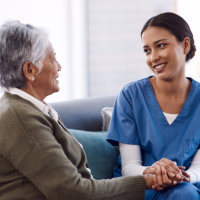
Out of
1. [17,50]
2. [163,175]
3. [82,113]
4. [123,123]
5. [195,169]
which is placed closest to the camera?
[17,50]

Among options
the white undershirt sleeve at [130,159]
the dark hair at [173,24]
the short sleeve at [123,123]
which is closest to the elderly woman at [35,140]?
the white undershirt sleeve at [130,159]

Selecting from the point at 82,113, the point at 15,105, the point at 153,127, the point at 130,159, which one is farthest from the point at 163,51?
the point at 15,105

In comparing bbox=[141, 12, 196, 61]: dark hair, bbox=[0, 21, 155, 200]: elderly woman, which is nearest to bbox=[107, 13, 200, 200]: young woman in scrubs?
bbox=[141, 12, 196, 61]: dark hair

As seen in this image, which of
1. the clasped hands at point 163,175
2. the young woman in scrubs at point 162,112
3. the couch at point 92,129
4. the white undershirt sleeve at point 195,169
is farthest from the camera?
the couch at point 92,129

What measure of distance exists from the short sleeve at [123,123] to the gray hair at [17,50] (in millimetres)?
535

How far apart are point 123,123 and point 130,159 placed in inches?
6.5

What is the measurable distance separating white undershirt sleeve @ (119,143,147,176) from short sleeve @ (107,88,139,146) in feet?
0.09

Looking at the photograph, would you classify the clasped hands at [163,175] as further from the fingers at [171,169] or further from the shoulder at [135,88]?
the shoulder at [135,88]

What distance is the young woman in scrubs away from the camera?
169 centimetres


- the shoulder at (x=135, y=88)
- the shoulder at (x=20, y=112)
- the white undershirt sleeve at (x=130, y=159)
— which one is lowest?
the white undershirt sleeve at (x=130, y=159)

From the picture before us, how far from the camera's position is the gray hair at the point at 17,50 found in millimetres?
1271

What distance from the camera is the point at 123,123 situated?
1733 millimetres

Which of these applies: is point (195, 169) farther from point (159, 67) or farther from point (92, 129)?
point (92, 129)

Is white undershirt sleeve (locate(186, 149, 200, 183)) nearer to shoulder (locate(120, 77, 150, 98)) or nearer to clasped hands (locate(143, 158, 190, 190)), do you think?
clasped hands (locate(143, 158, 190, 190))
